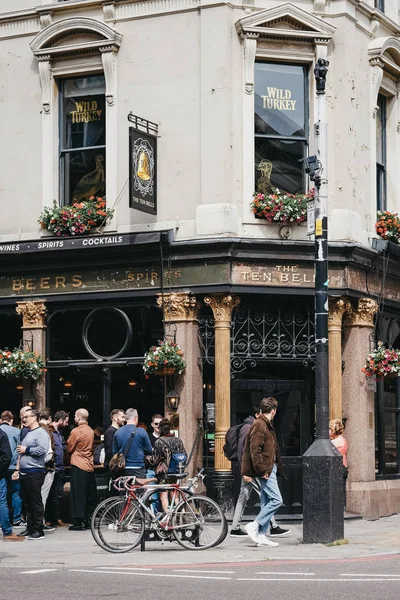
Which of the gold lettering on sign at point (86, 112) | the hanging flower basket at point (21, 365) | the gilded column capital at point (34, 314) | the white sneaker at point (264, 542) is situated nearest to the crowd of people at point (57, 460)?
the white sneaker at point (264, 542)

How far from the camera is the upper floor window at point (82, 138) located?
2148 cm

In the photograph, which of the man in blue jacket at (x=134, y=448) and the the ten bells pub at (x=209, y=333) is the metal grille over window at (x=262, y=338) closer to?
the the ten bells pub at (x=209, y=333)

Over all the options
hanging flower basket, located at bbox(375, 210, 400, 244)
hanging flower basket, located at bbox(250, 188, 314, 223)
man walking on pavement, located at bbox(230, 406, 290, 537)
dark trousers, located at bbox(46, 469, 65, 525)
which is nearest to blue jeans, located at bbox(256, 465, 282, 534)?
man walking on pavement, located at bbox(230, 406, 290, 537)

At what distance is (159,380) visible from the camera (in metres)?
20.7

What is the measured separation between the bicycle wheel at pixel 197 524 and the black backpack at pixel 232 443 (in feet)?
9.22

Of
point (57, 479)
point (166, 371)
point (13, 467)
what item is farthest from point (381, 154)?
point (13, 467)

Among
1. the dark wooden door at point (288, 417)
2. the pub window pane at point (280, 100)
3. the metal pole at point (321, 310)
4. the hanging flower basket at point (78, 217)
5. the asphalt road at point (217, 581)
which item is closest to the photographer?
the asphalt road at point (217, 581)

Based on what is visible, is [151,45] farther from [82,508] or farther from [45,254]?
[82,508]

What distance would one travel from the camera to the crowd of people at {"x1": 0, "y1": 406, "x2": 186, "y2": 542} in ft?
55.8

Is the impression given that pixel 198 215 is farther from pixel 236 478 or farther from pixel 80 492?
pixel 80 492

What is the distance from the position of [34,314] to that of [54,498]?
12.1 ft

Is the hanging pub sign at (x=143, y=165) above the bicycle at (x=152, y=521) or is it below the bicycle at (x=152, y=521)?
above

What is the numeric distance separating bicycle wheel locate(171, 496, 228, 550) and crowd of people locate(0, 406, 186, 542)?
30cm

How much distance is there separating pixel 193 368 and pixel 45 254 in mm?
3407
